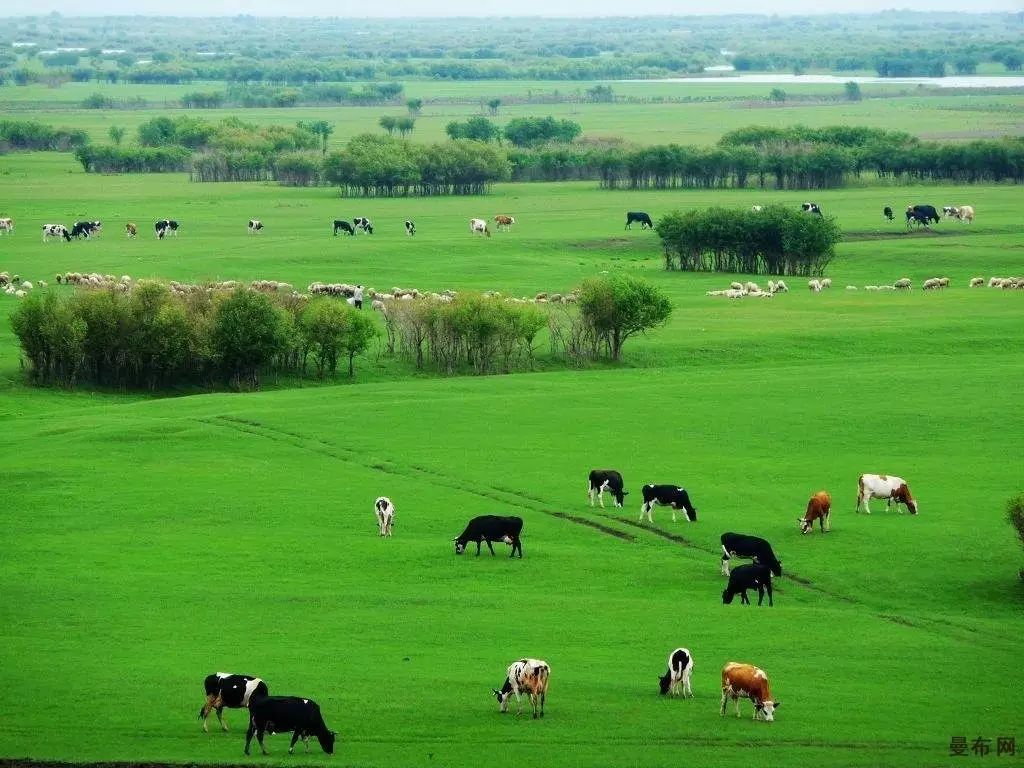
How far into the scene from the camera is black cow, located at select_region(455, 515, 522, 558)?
139 feet

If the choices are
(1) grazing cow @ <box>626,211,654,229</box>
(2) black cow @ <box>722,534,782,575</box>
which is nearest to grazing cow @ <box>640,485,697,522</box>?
(2) black cow @ <box>722,534,782,575</box>

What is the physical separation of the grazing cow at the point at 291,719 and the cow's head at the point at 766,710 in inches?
305

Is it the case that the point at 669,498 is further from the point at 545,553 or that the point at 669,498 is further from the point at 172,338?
the point at 172,338

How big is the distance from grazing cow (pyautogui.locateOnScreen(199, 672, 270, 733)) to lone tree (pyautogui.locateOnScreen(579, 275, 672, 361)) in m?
49.2

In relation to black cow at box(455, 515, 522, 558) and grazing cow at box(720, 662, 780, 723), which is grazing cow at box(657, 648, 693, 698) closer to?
grazing cow at box(720, 662, 780, 723)

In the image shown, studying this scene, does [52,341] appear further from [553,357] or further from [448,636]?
[448,636]

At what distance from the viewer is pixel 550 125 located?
19138 centimetres

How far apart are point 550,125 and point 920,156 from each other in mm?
50891

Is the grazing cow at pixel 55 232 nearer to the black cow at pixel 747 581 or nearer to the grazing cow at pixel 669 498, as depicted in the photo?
the grazing cow at pixel 669 498

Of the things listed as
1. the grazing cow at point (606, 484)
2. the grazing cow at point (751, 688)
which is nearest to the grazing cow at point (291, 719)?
the grazing cow at point (751, 688)

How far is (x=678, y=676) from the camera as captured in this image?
101ft

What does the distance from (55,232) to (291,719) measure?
96.7m

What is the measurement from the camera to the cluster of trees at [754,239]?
106m

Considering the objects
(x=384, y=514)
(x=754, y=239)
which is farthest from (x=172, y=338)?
(x=754, y=239)
